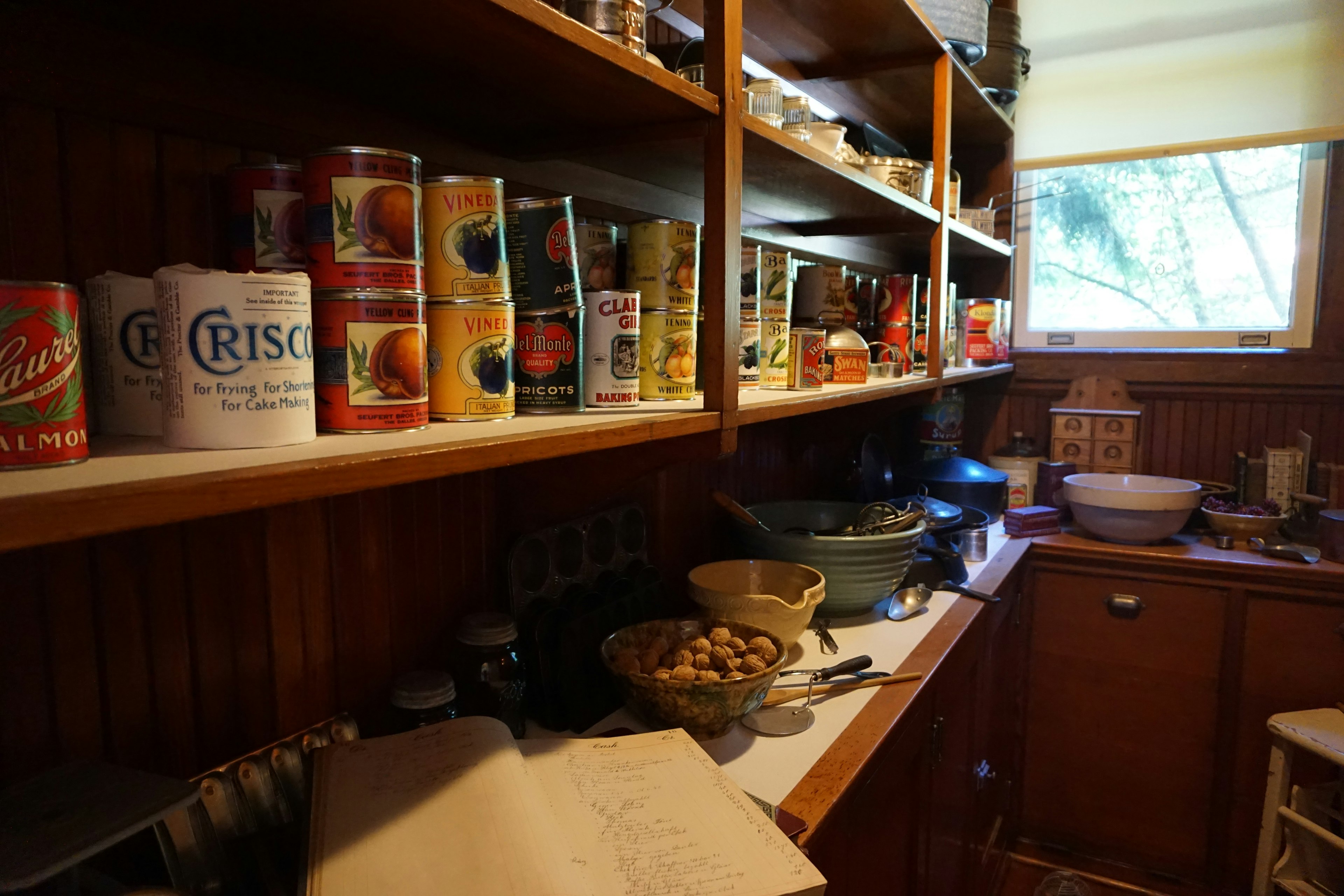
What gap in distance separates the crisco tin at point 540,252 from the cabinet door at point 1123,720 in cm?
199

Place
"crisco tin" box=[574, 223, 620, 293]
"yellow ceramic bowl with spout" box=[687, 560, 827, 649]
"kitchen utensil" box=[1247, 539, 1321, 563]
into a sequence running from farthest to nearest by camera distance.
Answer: "kitchen utensil" box=[1247, 539, 1321, 563], "yellow ceramic bowl with spout" box=[687, 560, 827, 649], "crisco tin" box=[574, 223, 620, 293]

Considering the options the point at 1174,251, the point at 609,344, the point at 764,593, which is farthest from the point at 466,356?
the point at 1174,251

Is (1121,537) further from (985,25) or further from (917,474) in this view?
(985,25)

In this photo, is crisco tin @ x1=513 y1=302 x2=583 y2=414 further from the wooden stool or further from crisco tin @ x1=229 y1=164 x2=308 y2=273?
the wooden stool

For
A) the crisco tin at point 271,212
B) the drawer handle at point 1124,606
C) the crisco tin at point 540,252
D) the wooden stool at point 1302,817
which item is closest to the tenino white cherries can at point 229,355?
the crisco tin at point 271,212

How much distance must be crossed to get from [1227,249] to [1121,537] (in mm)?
1071

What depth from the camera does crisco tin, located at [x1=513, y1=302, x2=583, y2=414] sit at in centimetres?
81

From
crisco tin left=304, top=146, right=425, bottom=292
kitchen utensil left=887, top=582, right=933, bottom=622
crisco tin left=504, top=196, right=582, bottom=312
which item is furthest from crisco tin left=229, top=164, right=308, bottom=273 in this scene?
kitchen utensil left=887, top=582, right=933, bottom=622

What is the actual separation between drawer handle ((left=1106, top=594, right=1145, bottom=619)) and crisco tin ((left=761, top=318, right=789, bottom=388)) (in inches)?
57.0

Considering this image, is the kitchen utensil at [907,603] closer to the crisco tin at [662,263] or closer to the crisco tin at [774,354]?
the crisco tin at [774,354]

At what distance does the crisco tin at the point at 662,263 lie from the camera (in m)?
0.98

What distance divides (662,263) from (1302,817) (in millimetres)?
2002

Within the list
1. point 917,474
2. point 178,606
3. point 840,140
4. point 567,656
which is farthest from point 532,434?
point 917,474

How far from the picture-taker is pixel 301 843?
0.66m
